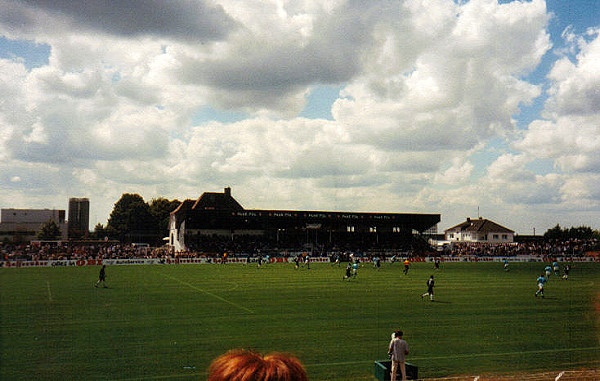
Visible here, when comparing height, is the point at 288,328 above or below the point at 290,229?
below

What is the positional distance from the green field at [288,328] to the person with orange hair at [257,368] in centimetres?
1194

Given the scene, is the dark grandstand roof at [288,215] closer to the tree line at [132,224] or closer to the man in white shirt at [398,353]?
the tree line at [132,224]

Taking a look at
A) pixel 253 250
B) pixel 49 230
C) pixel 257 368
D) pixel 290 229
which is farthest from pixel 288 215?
pixel 257 368

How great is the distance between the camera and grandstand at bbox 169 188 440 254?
7238 cm

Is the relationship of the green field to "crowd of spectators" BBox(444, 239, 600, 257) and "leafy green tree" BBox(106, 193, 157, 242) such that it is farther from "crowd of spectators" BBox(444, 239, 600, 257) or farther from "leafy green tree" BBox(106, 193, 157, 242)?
"leafy green tree" BBox(106, 193, 157, 242)

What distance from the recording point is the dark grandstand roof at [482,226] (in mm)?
105750

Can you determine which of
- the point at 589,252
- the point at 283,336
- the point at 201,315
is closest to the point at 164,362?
the point at 283,336

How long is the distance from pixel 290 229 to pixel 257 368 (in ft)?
250

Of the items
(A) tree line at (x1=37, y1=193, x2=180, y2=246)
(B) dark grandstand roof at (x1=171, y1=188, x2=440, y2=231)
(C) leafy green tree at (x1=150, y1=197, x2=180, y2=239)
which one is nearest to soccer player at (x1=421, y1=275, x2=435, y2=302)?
(B) dark grandstand roof at (x1=171, y1=188, x2=440, y2=231)

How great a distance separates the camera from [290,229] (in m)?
77.8

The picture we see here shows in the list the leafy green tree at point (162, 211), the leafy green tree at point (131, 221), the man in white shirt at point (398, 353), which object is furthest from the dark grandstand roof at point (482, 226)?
the man in white shirt at point (398, 353)

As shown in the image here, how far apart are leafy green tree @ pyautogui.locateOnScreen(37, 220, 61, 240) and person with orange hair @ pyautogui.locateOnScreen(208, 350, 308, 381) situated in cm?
4807

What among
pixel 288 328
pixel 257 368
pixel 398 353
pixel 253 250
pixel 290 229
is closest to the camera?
pixel 257 368

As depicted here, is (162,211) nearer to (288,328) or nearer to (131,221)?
(131,221)
